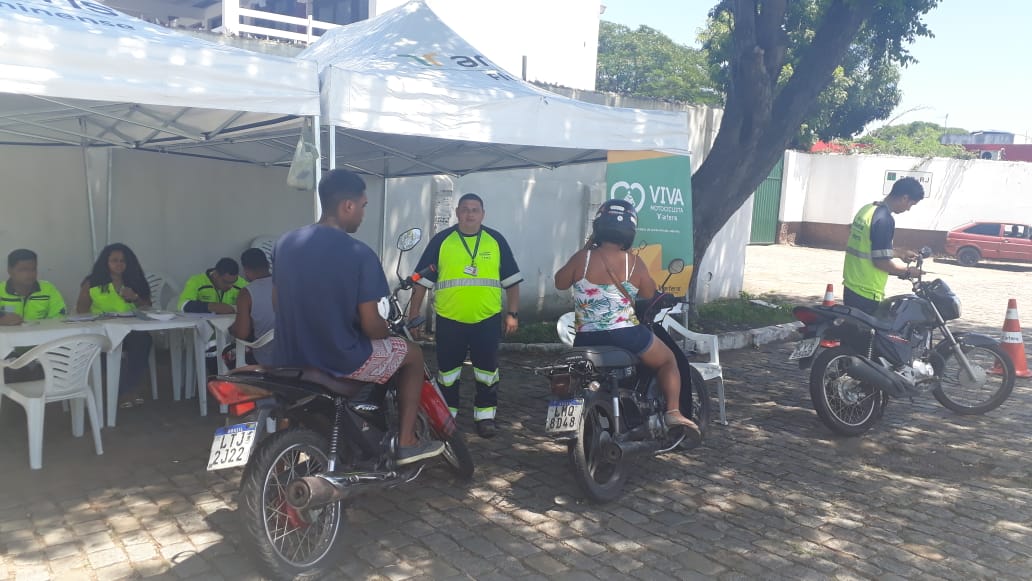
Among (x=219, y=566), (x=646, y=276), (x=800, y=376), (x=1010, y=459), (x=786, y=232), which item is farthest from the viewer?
(x=786, y=232)

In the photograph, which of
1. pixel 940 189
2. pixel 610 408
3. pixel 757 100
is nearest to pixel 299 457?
pixel 610 408

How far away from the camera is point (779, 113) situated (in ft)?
28.6

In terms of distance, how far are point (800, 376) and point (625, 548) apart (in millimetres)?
4643

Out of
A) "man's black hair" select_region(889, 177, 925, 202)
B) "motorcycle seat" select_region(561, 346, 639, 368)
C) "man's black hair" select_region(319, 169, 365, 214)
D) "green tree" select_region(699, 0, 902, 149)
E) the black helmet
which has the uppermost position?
"green tree" select_region(699, 0, 902, 149)

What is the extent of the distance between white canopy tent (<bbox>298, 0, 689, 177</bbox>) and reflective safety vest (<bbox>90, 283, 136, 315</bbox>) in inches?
85.1

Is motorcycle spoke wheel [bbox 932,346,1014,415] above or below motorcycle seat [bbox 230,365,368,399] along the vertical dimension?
below

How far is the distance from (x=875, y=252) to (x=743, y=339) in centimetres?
330

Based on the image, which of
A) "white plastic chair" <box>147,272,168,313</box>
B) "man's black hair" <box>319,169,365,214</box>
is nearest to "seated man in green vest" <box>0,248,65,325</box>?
"white plastic chair" <box>147,272,168,313</box>

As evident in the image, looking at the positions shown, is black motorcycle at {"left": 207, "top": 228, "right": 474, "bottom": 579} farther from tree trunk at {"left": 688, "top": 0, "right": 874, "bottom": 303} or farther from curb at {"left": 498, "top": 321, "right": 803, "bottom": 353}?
tree trunk at {"left": 688, "top": 0, "right": 874, "bottom": 303}

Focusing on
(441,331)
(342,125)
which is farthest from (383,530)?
(342,125)

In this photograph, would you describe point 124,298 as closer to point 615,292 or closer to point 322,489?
point 322,489

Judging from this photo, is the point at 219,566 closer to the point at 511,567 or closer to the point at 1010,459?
the point at 511,567

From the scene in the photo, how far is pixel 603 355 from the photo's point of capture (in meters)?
4.52

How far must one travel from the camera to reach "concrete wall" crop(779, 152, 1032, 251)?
81.8 ft
